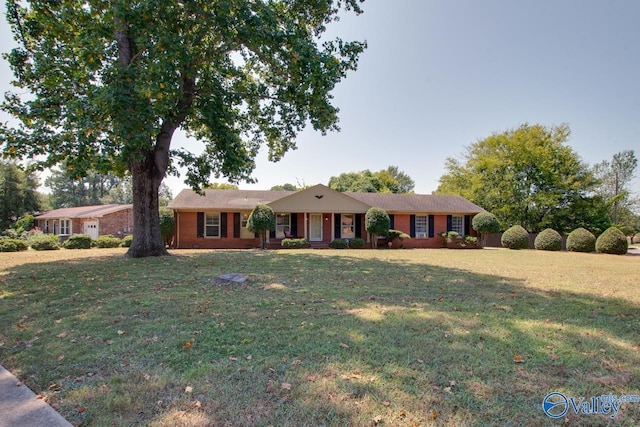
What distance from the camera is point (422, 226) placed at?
2333 centimetres

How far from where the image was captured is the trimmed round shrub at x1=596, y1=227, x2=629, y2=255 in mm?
18688

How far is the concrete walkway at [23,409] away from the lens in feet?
7.66

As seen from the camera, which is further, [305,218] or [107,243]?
[305,218]

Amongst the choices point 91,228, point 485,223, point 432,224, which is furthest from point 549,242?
point 91,228

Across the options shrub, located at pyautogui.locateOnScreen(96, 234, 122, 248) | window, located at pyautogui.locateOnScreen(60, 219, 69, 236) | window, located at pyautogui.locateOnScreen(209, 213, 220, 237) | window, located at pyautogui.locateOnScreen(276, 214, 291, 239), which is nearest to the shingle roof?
window, located at pyautogui.locateOnScreen(209, 213, 220, 237)

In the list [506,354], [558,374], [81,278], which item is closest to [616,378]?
[558,374]

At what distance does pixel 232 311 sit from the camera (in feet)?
17.1

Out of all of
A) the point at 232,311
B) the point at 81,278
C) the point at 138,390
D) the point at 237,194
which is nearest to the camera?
the point at 138,390

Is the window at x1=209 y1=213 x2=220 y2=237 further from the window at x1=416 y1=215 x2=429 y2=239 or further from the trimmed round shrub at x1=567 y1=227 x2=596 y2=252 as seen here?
the trimmed round shrub at x1=567 y1=227 x2=596 y2=252

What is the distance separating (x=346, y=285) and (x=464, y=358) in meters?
4.14

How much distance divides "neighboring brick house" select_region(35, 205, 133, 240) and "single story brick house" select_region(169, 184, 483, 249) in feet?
36.6

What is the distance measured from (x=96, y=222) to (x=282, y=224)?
1908cm

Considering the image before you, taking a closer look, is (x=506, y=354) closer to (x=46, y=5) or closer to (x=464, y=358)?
(x=464, y=358)

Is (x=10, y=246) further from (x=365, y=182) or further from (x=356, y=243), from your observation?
(x=365, y=182)
